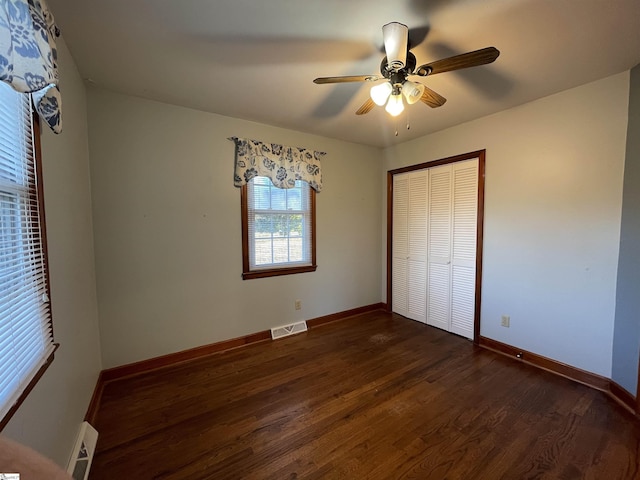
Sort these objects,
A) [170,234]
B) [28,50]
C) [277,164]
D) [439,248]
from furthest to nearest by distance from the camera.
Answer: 1. [439,248]
2. [277,164]
3. [170,234]
4. [28,50]

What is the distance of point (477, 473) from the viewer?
1.44 m

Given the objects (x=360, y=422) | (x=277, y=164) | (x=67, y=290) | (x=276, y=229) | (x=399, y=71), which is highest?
(x=399, y=71)

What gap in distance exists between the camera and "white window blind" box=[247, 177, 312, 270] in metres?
3.01

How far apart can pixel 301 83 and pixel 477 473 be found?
272 centimetres

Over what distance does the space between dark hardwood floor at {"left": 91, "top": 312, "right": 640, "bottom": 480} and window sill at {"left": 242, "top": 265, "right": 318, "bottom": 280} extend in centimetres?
80

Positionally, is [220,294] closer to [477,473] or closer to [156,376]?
[156,376]

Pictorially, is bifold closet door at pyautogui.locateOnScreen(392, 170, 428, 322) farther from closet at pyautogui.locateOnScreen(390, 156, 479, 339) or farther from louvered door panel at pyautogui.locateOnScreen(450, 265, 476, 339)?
louvered door panel at pyautogui.locateOnScreen(450, 265, 476, 339)

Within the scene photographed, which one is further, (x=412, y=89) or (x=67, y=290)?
(x=412, y=89)

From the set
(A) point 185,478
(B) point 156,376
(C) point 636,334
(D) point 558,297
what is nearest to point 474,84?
(D) point 558,297

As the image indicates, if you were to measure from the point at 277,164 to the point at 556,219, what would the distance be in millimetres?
2683

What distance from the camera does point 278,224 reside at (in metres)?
3.18

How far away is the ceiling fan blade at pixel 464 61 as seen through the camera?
1.31 meters

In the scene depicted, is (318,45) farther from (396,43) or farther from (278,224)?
(278,224)

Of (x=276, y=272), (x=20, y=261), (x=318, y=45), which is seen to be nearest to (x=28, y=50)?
(x=20, y=261)
